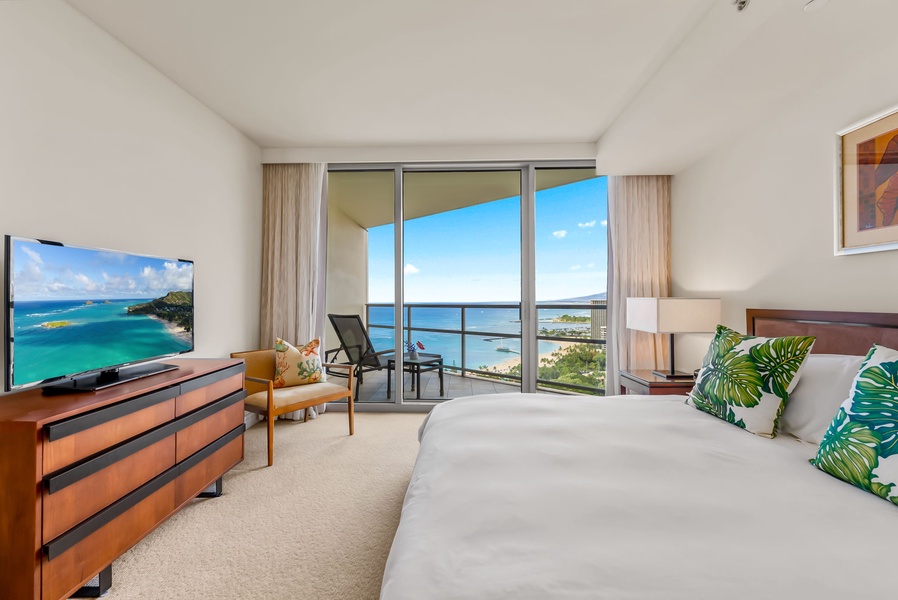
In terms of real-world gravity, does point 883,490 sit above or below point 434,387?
above

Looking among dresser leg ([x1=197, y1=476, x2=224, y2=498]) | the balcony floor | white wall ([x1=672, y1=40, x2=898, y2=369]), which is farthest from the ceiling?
dresser leg ([x1=197, y1=476, x2=224, y2=498])

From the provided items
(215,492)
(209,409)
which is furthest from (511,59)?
(215,492)

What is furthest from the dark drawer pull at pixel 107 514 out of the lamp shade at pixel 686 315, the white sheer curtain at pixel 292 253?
the lamp shade at pixel 686 315

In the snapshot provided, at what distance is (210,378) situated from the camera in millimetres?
2312

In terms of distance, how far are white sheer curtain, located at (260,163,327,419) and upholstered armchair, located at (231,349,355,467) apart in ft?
1.46

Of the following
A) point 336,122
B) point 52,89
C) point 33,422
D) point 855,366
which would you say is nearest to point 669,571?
point 855,366

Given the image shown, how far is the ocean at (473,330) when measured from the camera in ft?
13.6

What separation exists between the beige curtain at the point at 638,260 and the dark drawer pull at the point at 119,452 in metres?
3.42

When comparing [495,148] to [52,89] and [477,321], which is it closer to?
[477,321]

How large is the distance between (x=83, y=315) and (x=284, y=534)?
4.74 feet

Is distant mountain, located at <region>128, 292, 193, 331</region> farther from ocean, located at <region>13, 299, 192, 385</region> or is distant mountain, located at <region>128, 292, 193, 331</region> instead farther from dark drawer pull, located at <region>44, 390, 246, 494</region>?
dark drawer pull, located at <region>44, 390, 246, 494</region>

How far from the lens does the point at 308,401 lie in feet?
10.2

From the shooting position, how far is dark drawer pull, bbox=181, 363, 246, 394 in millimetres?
2117

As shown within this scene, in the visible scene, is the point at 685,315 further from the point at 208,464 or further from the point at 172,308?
the point at 172,308
